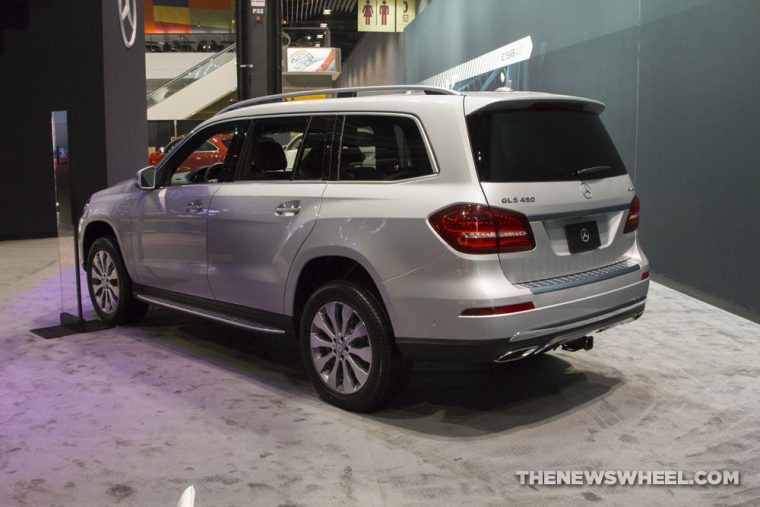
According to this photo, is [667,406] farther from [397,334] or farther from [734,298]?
[734,298]

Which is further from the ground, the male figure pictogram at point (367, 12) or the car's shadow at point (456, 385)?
the male figure pictogram at point (367, 12)

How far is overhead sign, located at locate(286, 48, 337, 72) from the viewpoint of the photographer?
105 feet

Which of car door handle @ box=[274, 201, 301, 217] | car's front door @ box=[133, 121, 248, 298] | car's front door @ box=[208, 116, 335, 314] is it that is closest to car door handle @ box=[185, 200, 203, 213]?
car's front door @ box=[133, 121, 248, 298]

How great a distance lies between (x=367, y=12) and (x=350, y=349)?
1925cm

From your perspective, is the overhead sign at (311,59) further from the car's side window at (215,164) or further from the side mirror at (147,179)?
the side mirror at (147,179)

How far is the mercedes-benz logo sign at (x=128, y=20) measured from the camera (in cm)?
1007

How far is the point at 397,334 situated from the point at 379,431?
1.73ft

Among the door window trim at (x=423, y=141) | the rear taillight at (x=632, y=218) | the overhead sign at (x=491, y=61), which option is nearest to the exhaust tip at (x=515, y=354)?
the door window trim at (x=423, y=141)

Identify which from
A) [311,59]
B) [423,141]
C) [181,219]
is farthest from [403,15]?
[423,141]

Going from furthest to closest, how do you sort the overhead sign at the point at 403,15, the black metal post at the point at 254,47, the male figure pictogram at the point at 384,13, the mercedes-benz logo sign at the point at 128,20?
the overhead sign at the point at 403,15 < the male figure pictogram at the point at 384,13 < the mercedes-benz logo sign at the point at 128,20 < the black metal post at the point at 254,47

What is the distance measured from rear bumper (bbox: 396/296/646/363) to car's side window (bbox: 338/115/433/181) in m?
0.85

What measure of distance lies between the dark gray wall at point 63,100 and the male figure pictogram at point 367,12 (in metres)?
11.4

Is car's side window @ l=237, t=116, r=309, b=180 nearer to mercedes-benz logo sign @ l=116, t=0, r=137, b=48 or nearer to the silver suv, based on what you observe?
the silver suv

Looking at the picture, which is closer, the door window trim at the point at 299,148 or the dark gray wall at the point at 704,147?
the door window trim at the point at 299,148
